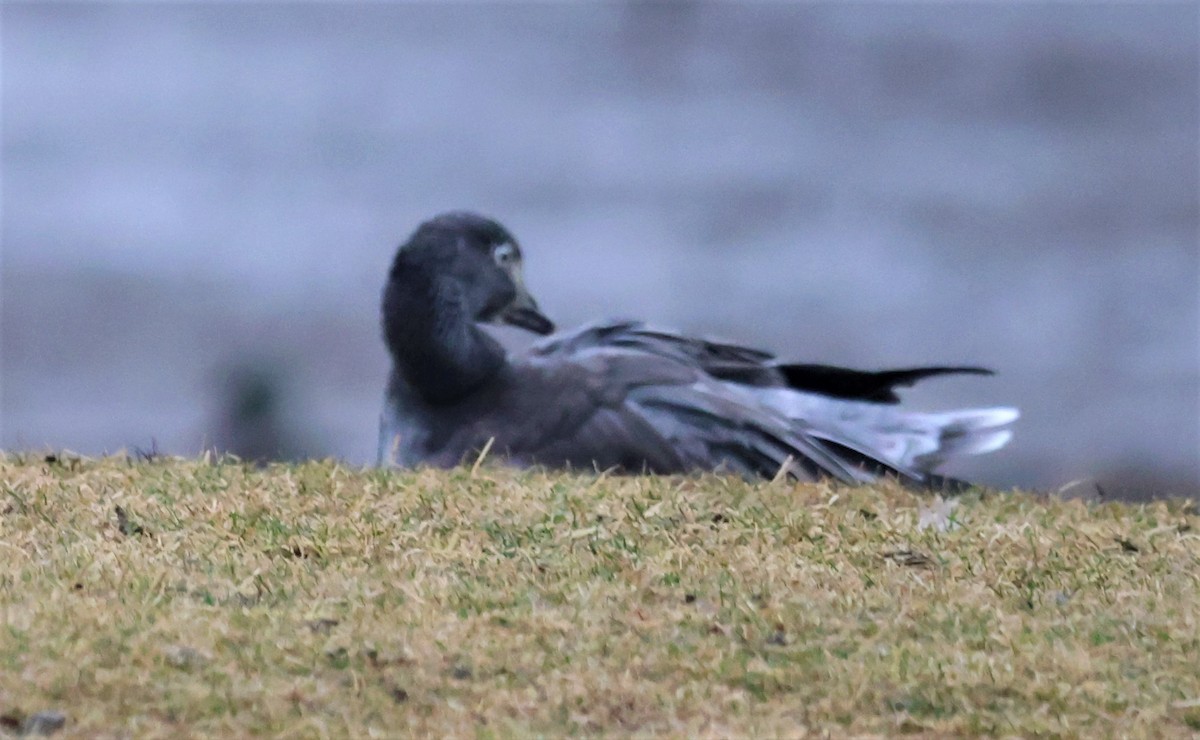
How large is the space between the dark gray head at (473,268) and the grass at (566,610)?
8.25 ft

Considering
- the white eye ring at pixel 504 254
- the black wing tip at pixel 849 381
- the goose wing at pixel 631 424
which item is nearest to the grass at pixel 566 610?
the goose wing at pixel 631 424

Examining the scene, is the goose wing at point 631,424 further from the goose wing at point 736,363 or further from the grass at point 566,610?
the grass at point 566,610

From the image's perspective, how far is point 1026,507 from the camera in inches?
205

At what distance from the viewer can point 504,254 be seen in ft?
25.5

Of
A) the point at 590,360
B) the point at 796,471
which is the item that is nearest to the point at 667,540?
the point at 796,471

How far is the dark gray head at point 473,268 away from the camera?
7332mm

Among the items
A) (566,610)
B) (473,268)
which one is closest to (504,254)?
(473,268)

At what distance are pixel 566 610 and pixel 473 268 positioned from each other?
4.19 m

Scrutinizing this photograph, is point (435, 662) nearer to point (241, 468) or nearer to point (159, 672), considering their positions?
point (159, 672)

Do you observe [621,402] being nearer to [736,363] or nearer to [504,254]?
[736,363]

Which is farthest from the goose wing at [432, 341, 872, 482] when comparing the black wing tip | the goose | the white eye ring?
the white eye ring

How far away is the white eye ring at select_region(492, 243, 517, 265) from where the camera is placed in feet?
25.3

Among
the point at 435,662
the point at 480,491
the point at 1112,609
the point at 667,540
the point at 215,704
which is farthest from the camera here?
the point at 480,491

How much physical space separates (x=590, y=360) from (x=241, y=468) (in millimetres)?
2170
